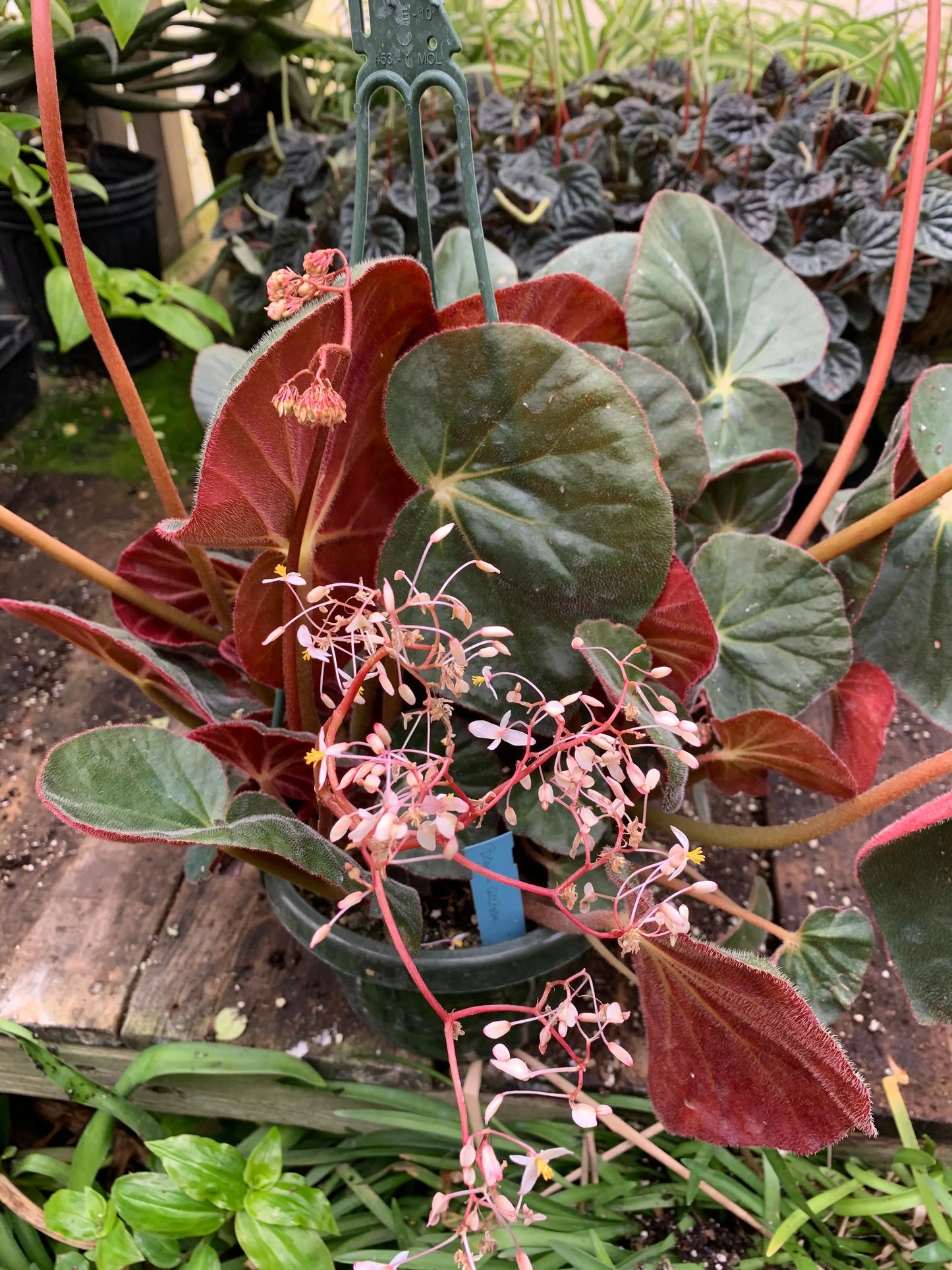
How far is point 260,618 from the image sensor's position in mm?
570

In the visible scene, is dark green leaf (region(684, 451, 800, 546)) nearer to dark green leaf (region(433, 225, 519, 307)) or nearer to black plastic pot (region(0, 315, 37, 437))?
dark green leaf (region(433, 225, 519, 307))

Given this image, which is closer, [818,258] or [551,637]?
[551,637]

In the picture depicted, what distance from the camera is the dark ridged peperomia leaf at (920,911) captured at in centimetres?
49

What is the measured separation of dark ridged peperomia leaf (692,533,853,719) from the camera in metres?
0.61

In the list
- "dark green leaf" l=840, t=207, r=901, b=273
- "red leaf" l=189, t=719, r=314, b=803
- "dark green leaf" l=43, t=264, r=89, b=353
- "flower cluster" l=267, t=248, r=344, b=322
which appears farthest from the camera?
"dark green leaf" l=840, t=207, r=901, b=273

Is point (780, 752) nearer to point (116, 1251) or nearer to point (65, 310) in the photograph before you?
point (116, 1251)

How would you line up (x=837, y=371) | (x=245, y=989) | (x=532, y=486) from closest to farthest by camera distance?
(x=532, y=486)
(x=245, y=989)
(x=837, y=371)

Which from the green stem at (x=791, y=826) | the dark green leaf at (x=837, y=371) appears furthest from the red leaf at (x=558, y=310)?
the dark green leaf at (x=837, y=371)

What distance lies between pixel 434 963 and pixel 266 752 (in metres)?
0.17

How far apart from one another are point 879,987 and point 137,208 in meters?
1.71

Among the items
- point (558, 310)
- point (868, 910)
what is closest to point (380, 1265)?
point (558, 310)

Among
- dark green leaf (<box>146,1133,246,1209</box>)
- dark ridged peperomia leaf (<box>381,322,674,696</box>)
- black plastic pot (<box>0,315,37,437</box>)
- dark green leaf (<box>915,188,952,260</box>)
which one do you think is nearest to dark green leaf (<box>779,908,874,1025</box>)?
dark ridged peperomia leaf (<box>381,322,674,696</box>)

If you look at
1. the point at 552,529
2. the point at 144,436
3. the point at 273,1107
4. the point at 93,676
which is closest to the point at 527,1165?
the point at 552,529

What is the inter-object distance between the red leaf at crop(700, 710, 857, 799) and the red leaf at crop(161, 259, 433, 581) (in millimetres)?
266
